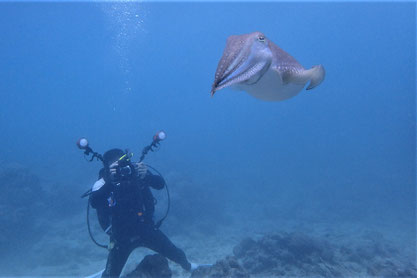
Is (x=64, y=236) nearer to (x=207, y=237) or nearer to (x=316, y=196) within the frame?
(x=207, y=237)

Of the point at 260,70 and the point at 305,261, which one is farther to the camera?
the point at 305,261

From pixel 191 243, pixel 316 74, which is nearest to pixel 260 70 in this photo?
pixel 316 74

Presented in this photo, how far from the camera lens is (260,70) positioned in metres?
1.22

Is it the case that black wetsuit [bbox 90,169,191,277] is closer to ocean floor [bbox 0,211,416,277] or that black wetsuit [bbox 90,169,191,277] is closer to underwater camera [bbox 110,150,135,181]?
underwater camera [bbox 110,150,135,181]

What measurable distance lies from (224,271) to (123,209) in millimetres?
2661

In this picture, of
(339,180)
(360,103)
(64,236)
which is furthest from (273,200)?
(360,103)

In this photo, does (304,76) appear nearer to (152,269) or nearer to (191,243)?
(152,269)

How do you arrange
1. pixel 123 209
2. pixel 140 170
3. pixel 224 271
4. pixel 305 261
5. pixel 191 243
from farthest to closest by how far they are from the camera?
pixel 191 243 → pixel 305 261 → pixel 140 170 → pixel 123 209 → pixel 224 271

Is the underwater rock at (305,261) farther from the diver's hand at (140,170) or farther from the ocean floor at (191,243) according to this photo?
the diver's hand at (140,170)

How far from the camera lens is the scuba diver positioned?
206 inches

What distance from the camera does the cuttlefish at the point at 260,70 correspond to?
1.02 m

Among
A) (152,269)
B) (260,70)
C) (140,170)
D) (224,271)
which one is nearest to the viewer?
(260,70)

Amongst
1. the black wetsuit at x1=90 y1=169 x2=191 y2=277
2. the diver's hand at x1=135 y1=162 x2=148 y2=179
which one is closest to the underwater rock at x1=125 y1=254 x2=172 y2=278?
the black wetsuit at x1=90 y1=169 x2=191 y2=277

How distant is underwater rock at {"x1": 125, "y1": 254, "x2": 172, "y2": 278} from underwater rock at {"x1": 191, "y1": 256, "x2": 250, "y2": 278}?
2.44 ft
